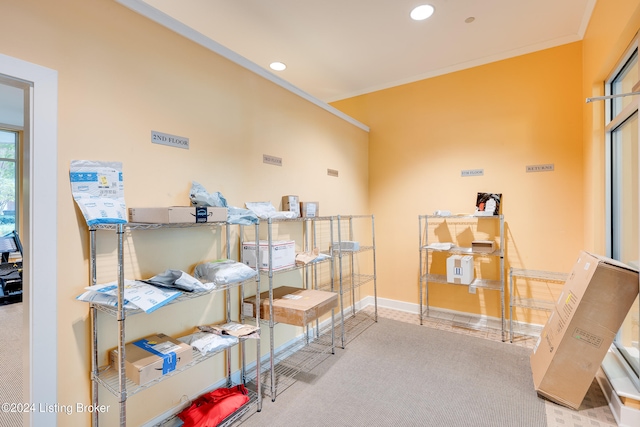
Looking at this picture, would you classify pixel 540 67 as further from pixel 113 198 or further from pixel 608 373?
pixel 113 198

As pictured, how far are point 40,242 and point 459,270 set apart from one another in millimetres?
3289

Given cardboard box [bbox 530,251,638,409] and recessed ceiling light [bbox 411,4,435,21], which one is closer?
cardboard box [bbox 530,251,638,409]

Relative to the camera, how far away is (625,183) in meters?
2.24

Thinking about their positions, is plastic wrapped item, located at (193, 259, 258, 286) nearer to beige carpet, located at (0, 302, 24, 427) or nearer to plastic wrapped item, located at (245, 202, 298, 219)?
plastic wrapped item, located at (245, 202, 298, 219)

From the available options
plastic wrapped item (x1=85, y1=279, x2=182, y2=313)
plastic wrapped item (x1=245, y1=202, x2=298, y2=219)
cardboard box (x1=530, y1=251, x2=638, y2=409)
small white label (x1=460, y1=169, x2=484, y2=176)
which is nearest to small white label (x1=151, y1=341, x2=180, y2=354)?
plastic wrapped item (x1=85, y1=279, x2=182, y2=313)

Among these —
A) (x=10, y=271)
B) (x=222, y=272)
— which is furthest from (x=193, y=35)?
(x=10, y=271)

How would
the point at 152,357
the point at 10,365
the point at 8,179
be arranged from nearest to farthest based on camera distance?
the point at 152,357
the point at 10,365
the point at 8,179

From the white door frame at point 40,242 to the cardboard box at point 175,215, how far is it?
0.35m

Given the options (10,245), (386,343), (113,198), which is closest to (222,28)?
(113,198)

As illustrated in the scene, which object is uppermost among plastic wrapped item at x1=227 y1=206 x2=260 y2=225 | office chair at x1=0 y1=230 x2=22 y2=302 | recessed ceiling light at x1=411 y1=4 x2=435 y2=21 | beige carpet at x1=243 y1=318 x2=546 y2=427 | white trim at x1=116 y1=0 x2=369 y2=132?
recessed ceiling light at x1=411 y1=4 x2=435 y2=21

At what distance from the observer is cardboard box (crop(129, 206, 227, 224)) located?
1552 millimetres

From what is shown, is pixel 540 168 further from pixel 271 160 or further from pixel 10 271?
pixel 10 271

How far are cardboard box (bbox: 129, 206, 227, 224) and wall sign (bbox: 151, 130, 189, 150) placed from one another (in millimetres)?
458

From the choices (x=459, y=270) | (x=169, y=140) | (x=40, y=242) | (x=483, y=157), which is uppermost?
(x=483, y=157)
